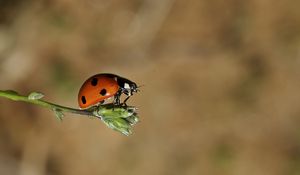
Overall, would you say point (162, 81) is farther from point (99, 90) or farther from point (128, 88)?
point (99, 90)

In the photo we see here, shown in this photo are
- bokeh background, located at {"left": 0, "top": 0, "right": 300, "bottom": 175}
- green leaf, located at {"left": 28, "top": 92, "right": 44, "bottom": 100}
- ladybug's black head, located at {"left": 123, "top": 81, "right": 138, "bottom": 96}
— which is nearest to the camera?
green leaf, located at {"left": 28, "top": 92, "right": 44, "bottom": 100}

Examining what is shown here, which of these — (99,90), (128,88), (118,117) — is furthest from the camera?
(128,88)

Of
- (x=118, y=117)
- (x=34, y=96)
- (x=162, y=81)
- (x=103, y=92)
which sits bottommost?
(x=118, y=117)

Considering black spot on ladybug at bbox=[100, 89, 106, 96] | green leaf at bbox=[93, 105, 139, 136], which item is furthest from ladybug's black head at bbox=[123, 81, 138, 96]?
green leaf at bbox=[93, 105, 139, 136]

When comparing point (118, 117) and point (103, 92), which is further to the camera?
point (103, 92)

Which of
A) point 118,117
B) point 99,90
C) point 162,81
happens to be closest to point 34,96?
point 118,117

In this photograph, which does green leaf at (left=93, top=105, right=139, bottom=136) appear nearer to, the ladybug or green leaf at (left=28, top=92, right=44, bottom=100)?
green leaf at (left=28, top=92, right=44, bottom=100)
